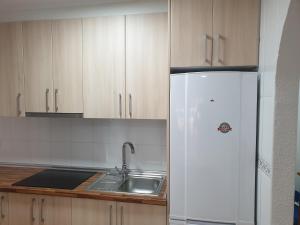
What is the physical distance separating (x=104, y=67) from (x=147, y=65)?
1.16 feet

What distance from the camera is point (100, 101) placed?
1.95m

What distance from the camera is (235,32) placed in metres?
1.54

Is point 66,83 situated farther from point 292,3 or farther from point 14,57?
point 292,3

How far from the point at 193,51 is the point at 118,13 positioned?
80 cm

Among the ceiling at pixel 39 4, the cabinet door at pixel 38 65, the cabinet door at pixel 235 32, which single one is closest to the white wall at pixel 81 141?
the cabinet door at pixel 38 65

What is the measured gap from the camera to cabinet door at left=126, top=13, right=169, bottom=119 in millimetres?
1830

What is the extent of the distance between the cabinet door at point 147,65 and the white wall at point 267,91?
69 cm

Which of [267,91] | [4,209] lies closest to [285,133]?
[267,91]

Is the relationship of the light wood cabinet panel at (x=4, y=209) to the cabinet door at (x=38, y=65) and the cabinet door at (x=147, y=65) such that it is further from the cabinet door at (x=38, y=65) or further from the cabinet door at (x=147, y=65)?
the cabinet door at (x=147, y=65)

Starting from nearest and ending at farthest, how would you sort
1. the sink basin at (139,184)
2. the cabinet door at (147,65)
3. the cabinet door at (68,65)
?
the cabinet door at (147,65), the cabinet door at (68,65), the sink basin at (139,184)

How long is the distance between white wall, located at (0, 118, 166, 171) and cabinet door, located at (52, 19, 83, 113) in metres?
0.40

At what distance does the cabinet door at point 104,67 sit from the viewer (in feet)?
6.21

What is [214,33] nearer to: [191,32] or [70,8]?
[191,32]

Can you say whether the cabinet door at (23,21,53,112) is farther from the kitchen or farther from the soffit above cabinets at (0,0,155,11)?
the soffit above cabinets at (0,0,155,11)
